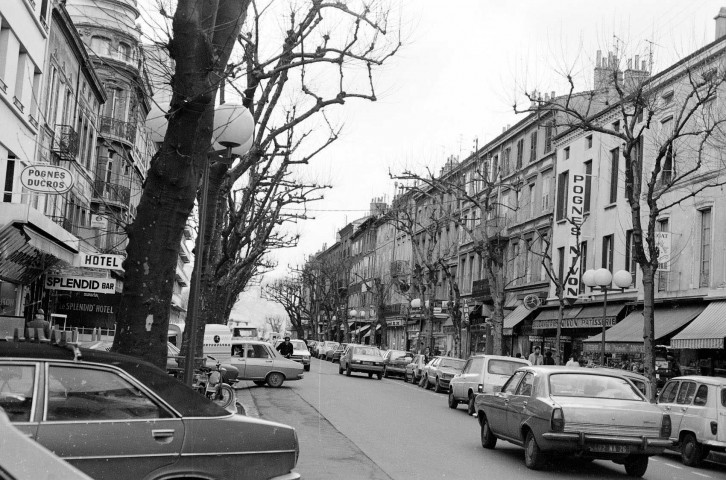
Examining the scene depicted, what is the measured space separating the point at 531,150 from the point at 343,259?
54.0 metres

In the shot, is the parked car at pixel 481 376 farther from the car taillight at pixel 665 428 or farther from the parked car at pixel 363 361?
the parked car at pixel 363 361

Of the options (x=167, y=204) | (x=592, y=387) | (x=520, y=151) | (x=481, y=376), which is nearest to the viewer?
(x=167, y=204)

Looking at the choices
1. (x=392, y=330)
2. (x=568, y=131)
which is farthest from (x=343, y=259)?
(x=568, y=131)

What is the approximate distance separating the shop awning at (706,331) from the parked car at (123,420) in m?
20.8

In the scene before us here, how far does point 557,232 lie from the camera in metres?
41.2

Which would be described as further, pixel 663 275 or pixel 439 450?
pixel 663 275

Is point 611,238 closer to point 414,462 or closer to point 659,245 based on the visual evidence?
point 659,245

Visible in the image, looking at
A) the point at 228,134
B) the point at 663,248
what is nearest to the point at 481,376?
the point at 663,248

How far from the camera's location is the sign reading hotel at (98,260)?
24984mm

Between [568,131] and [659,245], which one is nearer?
[659,245]

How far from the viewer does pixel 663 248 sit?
28875 mm

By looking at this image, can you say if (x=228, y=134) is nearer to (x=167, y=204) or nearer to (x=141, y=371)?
(x=167, y=204)

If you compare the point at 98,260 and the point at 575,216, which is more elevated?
the point at 575,216

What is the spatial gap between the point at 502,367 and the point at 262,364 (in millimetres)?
9416
